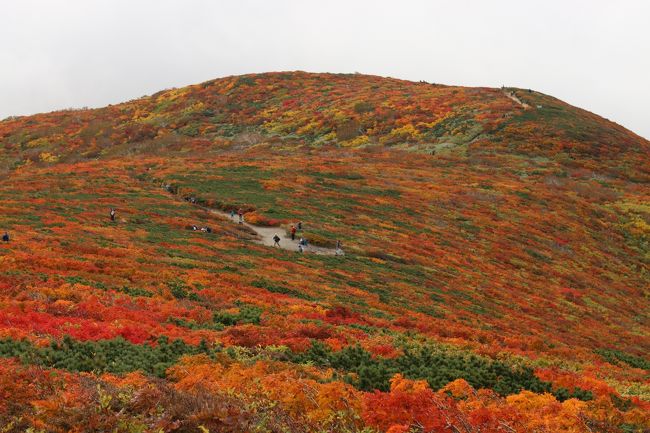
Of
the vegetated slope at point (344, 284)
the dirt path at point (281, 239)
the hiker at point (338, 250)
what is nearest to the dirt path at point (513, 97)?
the vegetated slope at point (344, 284)

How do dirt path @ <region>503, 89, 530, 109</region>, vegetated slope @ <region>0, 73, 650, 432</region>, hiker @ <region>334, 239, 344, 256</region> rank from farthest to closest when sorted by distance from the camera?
dirt path @ <region>503, 89, 530, 109</region>
hiker @ <region>334, 239, 344, 256</region>
vegetated slope @ <region>0, 73, 650, 432</region>

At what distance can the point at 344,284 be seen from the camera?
33.2 meters

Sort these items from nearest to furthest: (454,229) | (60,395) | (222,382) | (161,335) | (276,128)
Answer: (60,395) < (222,382) < (161,335) < (454,229) < (276,128)

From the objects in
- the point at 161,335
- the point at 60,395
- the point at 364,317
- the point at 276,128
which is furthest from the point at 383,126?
the point at 60,395

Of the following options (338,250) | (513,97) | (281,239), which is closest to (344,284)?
(338,250)

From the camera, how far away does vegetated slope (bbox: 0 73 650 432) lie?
12.7m

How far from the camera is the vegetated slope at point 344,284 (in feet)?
41.7

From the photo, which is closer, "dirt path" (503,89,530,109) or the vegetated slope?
the vegetated slope

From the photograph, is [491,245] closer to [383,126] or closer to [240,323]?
[240,323]

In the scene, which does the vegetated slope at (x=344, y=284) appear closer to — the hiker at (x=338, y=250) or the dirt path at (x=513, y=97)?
the hiker at (x=338, y=250)

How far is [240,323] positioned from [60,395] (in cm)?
1058

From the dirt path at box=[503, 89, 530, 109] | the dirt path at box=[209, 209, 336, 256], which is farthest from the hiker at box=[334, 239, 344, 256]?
the dirt path at box=[503, 89, 530, 109]

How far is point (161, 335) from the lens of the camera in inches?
697

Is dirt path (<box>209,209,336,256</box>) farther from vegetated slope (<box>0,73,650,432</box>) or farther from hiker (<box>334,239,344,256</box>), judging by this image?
vegetated slope (<box>0,73,650,432</box>)
